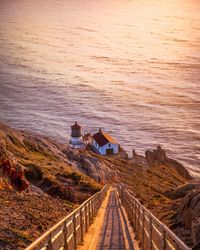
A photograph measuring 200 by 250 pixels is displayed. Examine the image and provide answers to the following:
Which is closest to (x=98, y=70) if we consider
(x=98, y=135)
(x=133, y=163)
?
(x=98, y=135)

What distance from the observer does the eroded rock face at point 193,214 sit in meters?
12.0

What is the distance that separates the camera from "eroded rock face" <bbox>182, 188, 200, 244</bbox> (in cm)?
1202

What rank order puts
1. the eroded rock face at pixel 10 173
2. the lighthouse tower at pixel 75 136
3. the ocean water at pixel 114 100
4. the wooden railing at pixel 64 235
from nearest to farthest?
the wooden railing at pixel 64 235, the eroded rock face at pixel 10 173, the lighthouse tower at pixel 75 136, the ocean water at pixel 114 100

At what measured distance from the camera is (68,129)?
4154 inches

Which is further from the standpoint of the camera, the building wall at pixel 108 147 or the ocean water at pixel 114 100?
the ocean water at pixel 114 100

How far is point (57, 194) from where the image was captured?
25906 mm

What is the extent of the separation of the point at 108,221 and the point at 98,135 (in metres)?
74.8

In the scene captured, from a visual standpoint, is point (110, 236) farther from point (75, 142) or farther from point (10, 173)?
point (75, 142)

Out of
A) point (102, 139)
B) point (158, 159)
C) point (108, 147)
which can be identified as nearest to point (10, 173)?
point (158, 159)

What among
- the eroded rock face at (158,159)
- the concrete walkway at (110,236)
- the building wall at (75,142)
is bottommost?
the eroded rock face at (158,159)

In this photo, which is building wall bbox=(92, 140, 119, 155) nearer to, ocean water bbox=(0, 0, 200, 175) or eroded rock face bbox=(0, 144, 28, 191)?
ocean water bbox=(0, 0, 200, 175)

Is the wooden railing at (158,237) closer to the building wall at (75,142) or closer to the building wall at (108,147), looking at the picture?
the building wall at (108,147)

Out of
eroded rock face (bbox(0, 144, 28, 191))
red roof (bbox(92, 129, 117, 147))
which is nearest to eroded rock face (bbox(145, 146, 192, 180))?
Answer: red roof (bbox(92, 129, 117, 147))

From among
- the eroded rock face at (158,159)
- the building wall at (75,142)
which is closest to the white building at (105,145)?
the building wall at (75,142)
